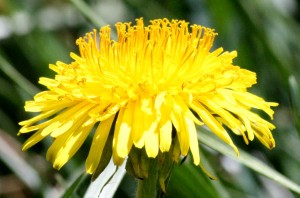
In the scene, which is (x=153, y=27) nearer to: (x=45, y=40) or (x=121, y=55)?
(x=121, y=55)

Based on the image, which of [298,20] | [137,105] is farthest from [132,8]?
[137,105]

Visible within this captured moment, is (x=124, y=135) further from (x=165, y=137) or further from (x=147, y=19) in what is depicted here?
(x=147, y=19)

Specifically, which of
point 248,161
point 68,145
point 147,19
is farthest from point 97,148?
point 147,19

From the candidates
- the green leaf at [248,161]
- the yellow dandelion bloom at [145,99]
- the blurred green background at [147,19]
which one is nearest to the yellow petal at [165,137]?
the yellow dandelion bloom at [145,99]

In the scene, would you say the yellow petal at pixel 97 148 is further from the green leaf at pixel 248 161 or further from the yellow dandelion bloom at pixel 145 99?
the green leaf at pixel 248 161

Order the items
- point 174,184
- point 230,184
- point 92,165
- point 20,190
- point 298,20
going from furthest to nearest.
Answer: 1. point 298,20
2. point 20,190
3. point 230,184
4. point 174,184
5. point 92,165
